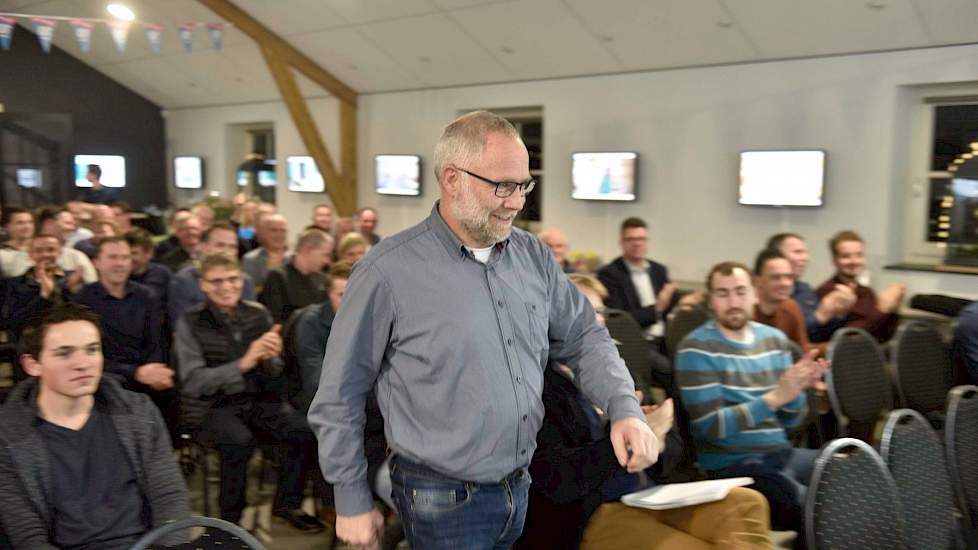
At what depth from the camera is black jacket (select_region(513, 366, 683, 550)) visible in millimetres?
2016

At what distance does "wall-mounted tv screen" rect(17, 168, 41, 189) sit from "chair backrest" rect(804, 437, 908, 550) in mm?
12507

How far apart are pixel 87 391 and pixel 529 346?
125 cm

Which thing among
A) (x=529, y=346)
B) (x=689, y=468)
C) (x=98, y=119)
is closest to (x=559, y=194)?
(x=689, y=468)

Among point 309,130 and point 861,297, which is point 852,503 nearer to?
point 861,297

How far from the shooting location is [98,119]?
1334 cm

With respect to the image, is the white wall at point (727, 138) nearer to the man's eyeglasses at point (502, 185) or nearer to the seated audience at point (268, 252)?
the seated audience at point (268, 252)

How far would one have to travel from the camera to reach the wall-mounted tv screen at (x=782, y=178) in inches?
252

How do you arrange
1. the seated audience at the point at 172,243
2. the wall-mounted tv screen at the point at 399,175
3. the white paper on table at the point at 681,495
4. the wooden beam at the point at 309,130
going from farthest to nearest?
1. the wall-mounted tv screen at the point at 399,175
2. the wooden beam at the point at 309,130
3. the seated audience at the point at 172,243
4. the white paper on table at the point at 681,495

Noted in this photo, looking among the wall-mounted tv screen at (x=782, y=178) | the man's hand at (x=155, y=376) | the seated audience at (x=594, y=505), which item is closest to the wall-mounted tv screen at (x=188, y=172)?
the wall-mounted tv screen at (x=782, y=178)

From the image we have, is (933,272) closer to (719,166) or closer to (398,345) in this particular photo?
(719,166)

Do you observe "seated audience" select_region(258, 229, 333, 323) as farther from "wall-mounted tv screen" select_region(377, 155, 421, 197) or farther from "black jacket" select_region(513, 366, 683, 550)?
"wall-mounted tv screen" select_region(377, 155, 421, 197)

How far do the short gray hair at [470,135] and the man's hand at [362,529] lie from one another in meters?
0.69

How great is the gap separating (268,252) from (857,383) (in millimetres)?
3986

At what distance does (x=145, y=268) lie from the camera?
484cm
